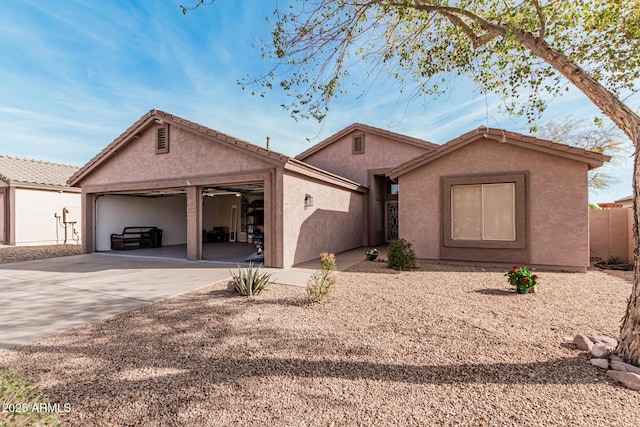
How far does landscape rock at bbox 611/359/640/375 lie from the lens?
10.1ft

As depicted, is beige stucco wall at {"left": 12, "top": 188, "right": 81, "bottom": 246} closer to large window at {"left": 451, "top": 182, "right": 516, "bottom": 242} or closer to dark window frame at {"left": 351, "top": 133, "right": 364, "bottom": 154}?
dark window frame at {"left": 351, "top": 133, "right": 364, "bottom": 154}

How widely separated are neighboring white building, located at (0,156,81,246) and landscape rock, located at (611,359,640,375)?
23219 mm

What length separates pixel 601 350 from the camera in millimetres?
3441

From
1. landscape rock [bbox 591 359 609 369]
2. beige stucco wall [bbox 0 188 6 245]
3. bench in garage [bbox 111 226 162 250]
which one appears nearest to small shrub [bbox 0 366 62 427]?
landscape rock [bbox 591 359 609 369]

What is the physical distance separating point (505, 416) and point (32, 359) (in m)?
5.08

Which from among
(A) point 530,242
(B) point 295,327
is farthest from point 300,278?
(A) point 530,242

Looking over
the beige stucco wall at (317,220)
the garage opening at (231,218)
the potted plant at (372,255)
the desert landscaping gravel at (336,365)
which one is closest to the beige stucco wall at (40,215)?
the garage opening at (231,218)

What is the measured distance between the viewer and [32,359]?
11.4 ft

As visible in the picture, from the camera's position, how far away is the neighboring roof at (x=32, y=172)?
54.5ft

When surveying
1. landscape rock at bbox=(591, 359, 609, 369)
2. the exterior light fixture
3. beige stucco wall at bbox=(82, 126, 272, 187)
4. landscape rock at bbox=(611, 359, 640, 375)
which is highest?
beige stucco wall at bbox=(82, 126, 272, 187)

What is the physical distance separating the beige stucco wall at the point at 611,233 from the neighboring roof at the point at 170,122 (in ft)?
38.6

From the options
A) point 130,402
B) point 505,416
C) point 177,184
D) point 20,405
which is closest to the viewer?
point 20,405

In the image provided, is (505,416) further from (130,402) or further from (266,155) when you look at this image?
(266,155)

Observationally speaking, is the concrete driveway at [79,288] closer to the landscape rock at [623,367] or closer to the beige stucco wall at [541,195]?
the landscape rock at [623,367]
